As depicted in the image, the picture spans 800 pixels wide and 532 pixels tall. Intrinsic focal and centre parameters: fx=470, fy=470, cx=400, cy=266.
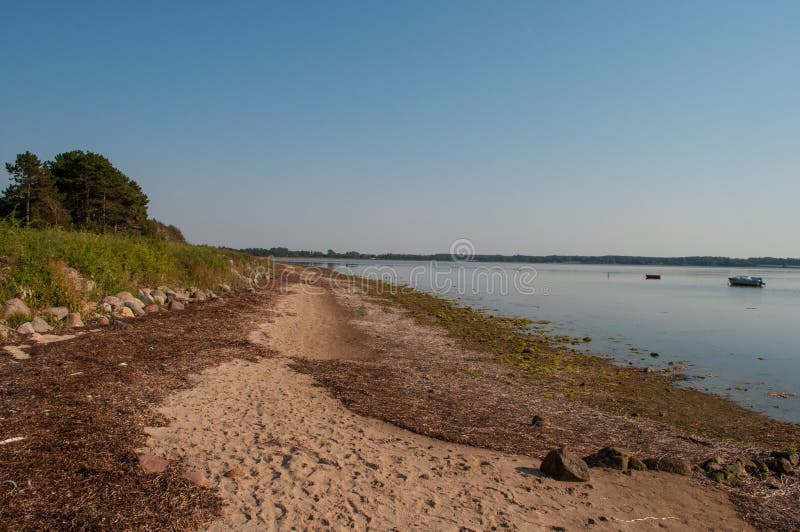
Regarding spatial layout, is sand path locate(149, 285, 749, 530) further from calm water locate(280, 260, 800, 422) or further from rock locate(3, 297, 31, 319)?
calm water locate(280, 260, 800, 422)

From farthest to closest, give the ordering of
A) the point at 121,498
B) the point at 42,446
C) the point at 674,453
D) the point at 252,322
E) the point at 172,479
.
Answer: the point at 252,322
the point at 674,453
the point at 42,446
the point at 172,479
the point at 121,498

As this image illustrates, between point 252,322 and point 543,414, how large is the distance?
981cm

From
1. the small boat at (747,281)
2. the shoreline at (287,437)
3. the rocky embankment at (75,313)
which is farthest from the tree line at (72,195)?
the small boat at (747,281)

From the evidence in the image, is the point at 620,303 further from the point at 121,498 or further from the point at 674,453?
the point at 121,498

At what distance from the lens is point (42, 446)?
473cm

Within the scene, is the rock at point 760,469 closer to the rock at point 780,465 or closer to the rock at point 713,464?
the rock at point 780,465

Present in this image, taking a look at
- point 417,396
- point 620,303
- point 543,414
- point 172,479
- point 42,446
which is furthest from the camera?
point 620,303

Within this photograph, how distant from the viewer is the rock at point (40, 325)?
936 cm

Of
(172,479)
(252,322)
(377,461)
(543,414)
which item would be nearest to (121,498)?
(172,479)

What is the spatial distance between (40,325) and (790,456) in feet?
42.0

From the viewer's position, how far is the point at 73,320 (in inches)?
405

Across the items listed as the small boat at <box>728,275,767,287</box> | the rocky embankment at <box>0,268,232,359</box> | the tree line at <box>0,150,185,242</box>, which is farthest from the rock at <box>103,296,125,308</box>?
the small boat at <box>728,275,767,287</box>

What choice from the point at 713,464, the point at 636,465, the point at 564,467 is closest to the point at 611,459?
the point at 636,465

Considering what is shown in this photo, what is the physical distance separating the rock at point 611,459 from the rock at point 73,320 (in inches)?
411
